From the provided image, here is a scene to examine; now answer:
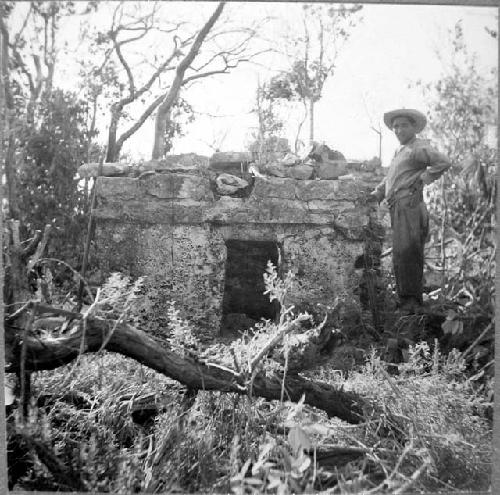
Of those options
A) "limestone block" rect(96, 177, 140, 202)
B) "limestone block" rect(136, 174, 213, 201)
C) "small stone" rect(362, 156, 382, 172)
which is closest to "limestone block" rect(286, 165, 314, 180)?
"small stone" rect(362, 156, 382, 172)

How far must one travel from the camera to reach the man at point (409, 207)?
7.58 ft

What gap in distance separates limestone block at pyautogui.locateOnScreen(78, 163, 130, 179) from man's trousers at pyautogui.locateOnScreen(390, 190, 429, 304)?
1142 millimetres

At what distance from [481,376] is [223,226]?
46.9 inches

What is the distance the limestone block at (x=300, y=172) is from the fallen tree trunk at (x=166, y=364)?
0.83 meters

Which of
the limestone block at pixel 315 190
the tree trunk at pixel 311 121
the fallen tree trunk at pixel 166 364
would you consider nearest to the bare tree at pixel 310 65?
the tree trunk at pixel 311 121

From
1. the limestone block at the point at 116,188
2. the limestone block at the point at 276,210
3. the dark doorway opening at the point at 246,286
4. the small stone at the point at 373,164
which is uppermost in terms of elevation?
the small stone at the point at 373,164

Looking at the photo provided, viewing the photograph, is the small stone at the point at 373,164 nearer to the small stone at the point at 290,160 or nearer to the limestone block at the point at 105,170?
the small stone at the point at 290,160

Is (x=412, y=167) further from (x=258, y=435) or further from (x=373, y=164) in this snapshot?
(x=258, y=435)

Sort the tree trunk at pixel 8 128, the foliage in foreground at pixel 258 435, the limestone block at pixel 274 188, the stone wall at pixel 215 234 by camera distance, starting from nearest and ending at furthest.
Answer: the foliage in foreground at pixel 258 435 → the tree trunk at pixel 8 128 → the stone wall at pixel 215 234 → the limestone block at pixel 274 188

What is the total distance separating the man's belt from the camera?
7.81ft

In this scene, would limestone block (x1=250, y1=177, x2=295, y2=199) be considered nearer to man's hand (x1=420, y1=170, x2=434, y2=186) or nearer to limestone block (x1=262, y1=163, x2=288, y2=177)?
limestone block (x1=262, y1=163, x2=288, y2=177)

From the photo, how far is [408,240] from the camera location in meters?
2.41

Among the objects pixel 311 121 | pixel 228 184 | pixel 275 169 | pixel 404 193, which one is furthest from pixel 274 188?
pixel 404 193

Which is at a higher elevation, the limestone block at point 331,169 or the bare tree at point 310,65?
the bare tree at point 310,65
